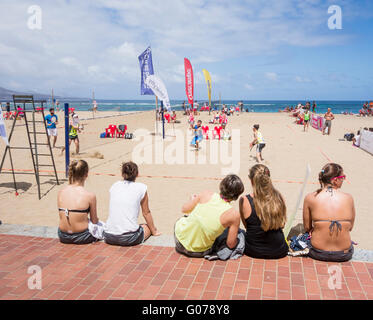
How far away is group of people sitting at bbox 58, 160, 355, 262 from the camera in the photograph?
337 cm

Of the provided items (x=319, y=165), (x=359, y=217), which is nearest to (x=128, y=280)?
(x=359, y=217)

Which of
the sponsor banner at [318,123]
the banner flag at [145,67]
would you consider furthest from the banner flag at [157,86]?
the sponsor banner at [318,123]

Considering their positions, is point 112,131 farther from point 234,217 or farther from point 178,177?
point 234,217

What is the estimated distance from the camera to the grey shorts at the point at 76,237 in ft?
12.8

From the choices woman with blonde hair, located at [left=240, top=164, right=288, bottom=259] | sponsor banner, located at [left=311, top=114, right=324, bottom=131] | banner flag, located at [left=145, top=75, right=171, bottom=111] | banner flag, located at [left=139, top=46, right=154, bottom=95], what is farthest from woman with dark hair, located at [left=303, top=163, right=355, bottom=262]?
sponsor banner, located at [left=311, top=114, right=324, bottom=131]

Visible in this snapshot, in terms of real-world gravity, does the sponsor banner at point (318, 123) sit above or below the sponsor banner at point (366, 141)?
above

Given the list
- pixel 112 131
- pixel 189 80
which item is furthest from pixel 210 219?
pixel 189 80

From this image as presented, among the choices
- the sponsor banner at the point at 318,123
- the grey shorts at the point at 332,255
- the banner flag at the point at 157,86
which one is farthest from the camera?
the sponsor banner at the point at 318,123

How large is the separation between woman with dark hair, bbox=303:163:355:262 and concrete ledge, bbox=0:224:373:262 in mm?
256

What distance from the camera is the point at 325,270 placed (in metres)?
3.38

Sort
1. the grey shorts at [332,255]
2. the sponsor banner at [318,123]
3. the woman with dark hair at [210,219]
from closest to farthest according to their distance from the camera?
the woman with dark hair at [210,219] → the grey shorts at [332,255] → the sponsor banner at [318,123]

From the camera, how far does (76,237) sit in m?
3.91

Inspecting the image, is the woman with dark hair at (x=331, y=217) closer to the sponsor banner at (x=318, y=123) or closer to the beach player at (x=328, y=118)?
the beach player at (x=328, y=118)

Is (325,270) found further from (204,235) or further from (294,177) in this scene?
(294,177)
